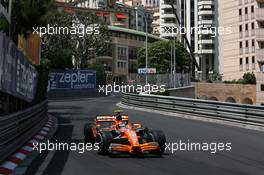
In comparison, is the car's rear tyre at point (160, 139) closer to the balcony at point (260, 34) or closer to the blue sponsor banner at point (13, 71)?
the blue sponsor banner at point (13, 71)

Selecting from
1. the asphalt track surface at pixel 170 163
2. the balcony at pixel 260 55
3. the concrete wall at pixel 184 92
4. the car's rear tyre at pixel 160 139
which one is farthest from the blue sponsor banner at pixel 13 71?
the balcony at pixel 260 55

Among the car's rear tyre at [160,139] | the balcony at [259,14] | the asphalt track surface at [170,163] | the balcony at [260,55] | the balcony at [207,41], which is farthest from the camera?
the balcony at [207,41]

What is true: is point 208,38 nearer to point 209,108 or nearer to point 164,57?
point 164,57

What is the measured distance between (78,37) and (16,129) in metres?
62.3

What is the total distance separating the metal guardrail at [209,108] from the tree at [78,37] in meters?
40.8

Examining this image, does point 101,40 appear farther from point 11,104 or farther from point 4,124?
point 4,124

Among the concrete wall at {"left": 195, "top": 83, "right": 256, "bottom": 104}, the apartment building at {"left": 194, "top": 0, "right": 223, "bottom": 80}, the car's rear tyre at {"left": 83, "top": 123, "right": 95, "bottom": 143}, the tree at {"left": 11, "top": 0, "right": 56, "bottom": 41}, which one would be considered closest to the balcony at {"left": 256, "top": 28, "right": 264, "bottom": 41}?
the concrete wall at {"left": 195, "top": 83, "right": 256, "bottom": 104}

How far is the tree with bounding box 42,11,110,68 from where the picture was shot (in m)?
71.9

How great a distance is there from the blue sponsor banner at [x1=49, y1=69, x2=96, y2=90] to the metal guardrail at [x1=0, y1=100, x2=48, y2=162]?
1311 inches

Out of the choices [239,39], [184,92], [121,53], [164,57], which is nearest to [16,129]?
[184,92]

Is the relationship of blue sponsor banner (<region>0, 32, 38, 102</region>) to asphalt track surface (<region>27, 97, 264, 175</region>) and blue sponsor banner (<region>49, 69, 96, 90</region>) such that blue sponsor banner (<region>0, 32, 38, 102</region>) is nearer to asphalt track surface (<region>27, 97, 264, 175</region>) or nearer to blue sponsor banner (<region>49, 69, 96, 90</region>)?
asphalt track surface (<region>27, 97, 264, 175</region>)

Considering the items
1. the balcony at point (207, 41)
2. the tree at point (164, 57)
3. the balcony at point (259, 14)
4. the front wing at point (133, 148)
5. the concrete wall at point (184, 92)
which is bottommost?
the front wing at point (133, 148)

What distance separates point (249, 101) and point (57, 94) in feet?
72.9

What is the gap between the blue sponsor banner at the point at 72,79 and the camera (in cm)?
5044
